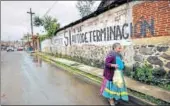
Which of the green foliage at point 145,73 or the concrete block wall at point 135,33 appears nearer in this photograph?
the concrete block wall at point 135,33

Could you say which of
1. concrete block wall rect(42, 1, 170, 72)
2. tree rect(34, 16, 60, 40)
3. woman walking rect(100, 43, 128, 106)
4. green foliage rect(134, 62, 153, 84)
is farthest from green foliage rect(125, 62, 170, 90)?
tree rect(34, 16, 60, 40)

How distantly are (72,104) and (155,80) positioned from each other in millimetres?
3131

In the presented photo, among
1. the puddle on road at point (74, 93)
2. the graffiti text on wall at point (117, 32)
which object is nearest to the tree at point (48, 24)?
the graffiti text on wall at point (117, 32)

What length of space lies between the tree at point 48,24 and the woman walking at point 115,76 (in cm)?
2540

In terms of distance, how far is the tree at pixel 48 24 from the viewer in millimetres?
32072

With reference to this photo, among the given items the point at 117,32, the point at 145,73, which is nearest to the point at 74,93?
the point at 145,73

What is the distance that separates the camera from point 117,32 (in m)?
11.9

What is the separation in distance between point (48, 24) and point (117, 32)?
89.6ft

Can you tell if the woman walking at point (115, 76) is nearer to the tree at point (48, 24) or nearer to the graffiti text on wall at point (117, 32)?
the graffiti text on wall at point (117, 32)

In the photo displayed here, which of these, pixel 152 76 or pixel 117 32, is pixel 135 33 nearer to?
pixel 117 32

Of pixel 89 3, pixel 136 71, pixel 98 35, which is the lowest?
pixel 136 71

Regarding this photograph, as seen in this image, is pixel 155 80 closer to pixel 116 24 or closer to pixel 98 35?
pixel 116 24

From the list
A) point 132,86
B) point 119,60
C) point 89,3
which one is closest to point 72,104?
point 119,60

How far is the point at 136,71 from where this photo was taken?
385 inches
